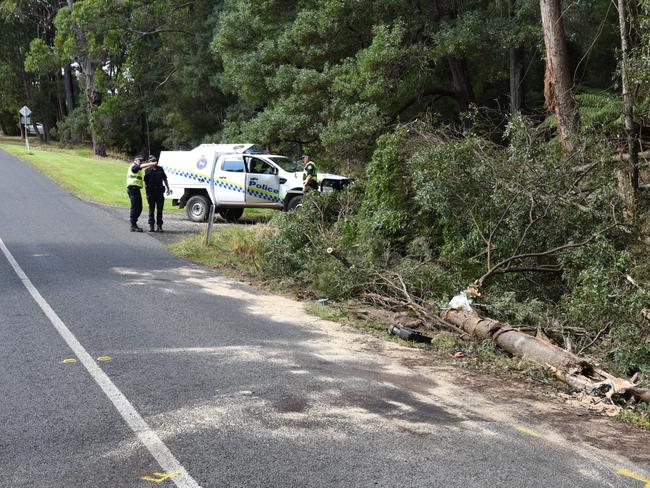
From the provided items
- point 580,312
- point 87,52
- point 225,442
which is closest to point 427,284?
point 580,312

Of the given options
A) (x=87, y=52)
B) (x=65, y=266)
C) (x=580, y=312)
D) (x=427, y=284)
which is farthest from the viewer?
(x=87, y=52)

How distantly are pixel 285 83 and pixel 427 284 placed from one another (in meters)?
13.9

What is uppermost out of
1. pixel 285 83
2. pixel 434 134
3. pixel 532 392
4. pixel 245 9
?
pixel 245 9

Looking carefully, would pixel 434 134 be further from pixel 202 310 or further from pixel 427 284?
pixel 202 310

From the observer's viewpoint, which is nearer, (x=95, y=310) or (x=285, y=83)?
(x=95, y=310)

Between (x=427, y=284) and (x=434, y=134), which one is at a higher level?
(x=434, y=134)

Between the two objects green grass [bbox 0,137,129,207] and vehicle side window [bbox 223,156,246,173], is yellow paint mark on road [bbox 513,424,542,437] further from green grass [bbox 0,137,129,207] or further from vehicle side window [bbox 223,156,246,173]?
green grass [bbox 0,137,129,207]

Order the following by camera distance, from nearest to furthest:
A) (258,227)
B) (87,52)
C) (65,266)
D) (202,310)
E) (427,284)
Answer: (202,310) → (427,284) → (65,266) → (258,227) → (87,52)

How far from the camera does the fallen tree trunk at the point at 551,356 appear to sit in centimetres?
705

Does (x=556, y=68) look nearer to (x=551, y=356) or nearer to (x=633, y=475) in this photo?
(x=551, y=356)

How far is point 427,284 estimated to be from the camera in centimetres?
1084

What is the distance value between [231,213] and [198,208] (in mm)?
1202

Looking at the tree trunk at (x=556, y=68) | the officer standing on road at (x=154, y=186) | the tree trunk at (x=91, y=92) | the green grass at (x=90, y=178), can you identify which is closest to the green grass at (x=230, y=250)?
the officer standing on road at (x=154, y=186)

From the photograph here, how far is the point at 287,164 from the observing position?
2148 cm
